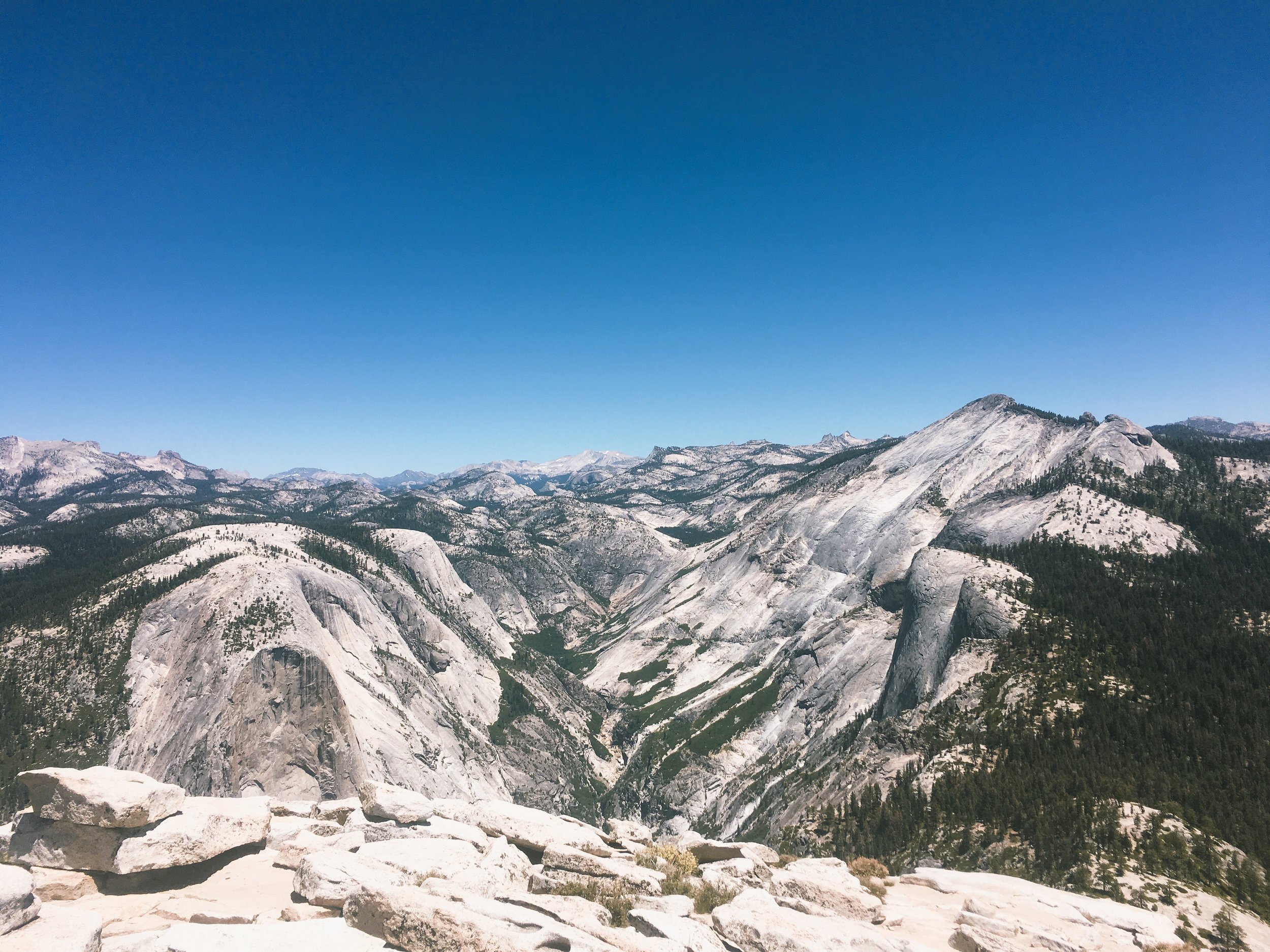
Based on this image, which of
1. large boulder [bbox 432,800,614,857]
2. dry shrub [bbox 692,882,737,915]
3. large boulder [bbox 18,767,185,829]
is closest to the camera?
large boulder [bbox 18,767,185,829]

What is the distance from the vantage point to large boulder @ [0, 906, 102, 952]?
11.2m

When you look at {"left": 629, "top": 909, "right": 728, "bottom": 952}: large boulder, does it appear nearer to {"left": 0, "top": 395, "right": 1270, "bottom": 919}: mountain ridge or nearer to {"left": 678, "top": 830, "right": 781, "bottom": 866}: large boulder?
{"left": 678, "top": 830, "right": 781, "bottom": 866}: large boulder

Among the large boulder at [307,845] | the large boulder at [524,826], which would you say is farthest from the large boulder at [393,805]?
the large boulder at [307,845]

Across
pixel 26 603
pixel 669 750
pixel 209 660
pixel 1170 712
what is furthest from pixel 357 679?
pixel 1170 712

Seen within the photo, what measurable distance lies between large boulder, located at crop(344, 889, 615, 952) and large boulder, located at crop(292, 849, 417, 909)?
711mm

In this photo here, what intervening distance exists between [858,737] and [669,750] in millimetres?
70506

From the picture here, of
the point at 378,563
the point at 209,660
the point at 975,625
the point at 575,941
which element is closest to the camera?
the point at 575,941

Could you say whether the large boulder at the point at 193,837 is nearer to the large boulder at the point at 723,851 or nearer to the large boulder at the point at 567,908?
the large boulder at the point at 567,908

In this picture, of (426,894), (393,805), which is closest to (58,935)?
(426,894)

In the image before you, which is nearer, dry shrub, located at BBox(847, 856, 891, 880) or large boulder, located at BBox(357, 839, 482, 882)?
large boulder, located at BBox(357, 839, 482, 882)

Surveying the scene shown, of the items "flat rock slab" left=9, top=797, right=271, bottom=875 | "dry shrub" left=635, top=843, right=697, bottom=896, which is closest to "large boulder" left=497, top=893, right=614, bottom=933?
"dry shrub" left=635, top=843, right=697, bottom=896

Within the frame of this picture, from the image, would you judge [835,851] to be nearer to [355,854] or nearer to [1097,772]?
[1097,772]

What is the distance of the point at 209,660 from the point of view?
8856cm

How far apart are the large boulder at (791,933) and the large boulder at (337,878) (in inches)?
380
